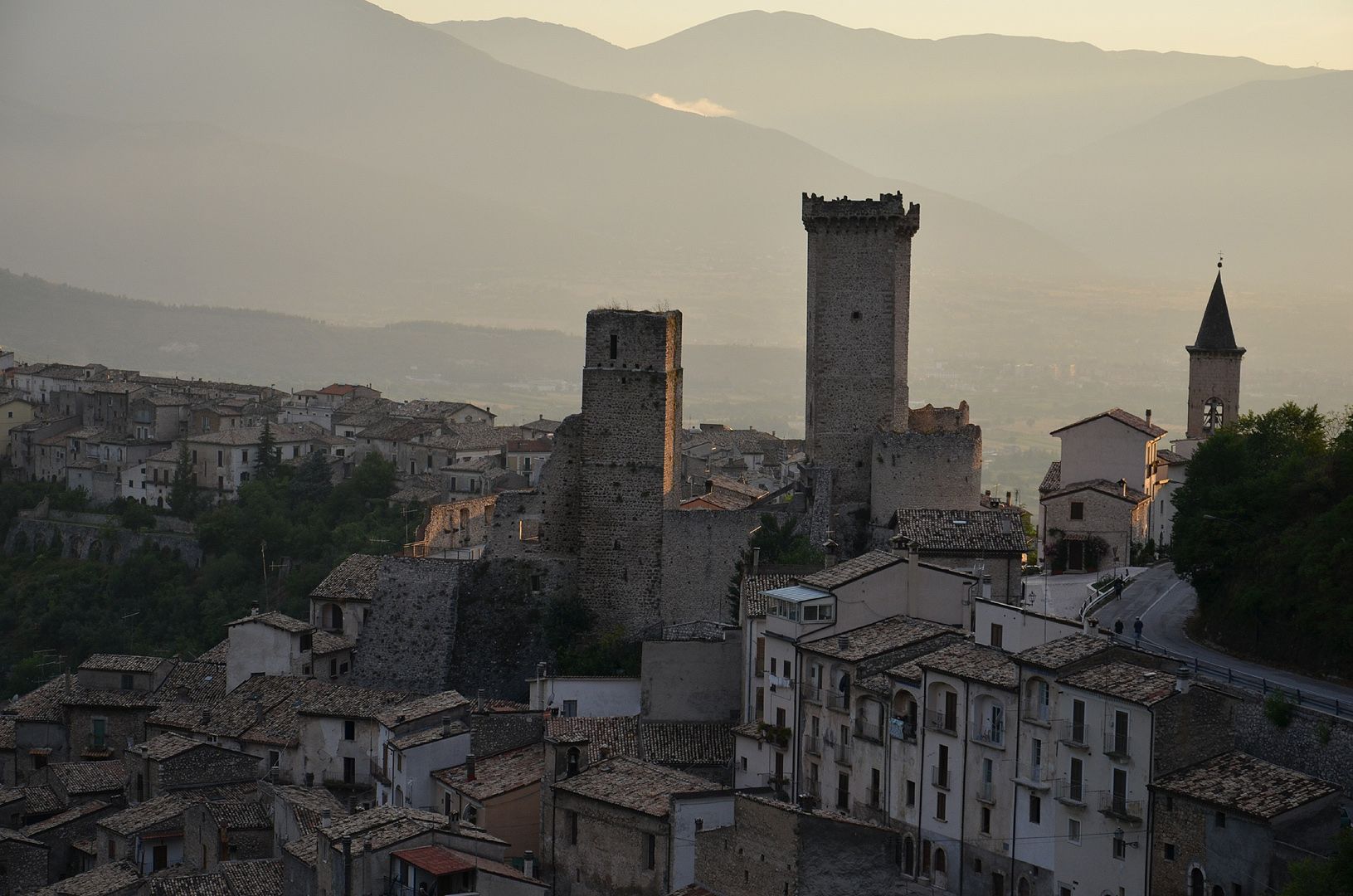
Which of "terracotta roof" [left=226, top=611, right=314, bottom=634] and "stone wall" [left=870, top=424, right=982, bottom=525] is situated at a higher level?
"stone wall" [left=870, top=424, right=982, bottom=525]

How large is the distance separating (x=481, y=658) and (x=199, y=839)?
28.4ft

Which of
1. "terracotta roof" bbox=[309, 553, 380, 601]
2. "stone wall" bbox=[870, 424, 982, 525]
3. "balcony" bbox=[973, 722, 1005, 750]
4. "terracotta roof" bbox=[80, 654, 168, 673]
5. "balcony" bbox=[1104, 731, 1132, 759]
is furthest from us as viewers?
"terracotta roof" bbox=[80, 654, 168, 673]

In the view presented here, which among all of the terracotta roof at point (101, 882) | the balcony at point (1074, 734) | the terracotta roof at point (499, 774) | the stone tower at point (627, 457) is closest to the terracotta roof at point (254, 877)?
the terracotta roof at point (101, 882)

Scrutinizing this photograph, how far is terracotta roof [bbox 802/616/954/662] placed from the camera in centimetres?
3102

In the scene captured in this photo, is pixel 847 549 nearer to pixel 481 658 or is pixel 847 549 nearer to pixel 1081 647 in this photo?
pixel 481 658

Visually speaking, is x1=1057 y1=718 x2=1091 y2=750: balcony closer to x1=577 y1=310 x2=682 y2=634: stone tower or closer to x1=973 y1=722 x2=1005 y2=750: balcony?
x1=973 y1=722 x2=1005 y2=750: balcony

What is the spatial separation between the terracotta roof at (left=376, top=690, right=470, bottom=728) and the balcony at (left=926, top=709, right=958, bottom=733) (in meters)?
11.6

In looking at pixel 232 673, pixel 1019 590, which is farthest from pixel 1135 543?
pixel 232 673

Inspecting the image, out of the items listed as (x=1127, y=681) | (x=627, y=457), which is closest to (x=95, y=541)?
(x=627, y=457)

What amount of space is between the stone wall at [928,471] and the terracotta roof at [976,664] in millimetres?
11203

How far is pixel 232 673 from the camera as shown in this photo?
44.2 m

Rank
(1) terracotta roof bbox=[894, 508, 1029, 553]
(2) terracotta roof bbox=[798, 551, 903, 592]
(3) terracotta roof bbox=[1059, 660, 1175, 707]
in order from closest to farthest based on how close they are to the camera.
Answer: (3) terracotta roof bbox=[1059, 660, 1175, 707] < (2) terracotta roof bbox=[798, 551, 903, 592] < (1) terracotta roof bbox=[894, 508, 1029, 553]

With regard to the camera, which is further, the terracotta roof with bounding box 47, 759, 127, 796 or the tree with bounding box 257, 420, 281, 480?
the tree with bounding box 257, 420, 281, 480

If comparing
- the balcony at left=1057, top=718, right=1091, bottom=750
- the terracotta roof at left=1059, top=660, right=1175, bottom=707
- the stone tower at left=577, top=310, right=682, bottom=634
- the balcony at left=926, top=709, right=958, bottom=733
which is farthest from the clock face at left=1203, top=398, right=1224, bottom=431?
the balcony at left=1057, top=718, right=1091, bottom=750
